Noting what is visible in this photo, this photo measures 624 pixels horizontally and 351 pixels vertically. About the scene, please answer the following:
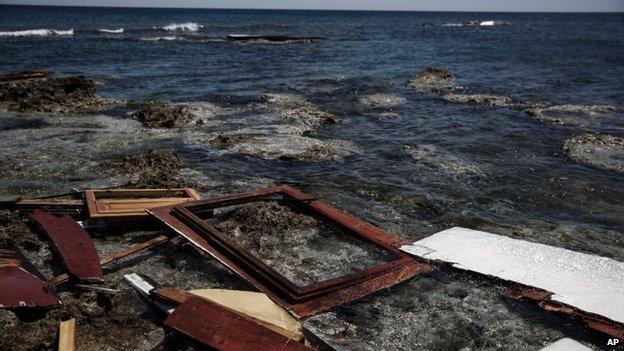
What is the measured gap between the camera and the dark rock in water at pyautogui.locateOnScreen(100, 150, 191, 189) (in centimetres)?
627

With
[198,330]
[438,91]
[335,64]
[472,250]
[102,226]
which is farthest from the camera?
[335,64]

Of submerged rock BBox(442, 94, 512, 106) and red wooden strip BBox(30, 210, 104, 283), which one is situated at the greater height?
submerged rock BBox(442, 94, 512, 106)

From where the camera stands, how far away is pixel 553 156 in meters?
8.26

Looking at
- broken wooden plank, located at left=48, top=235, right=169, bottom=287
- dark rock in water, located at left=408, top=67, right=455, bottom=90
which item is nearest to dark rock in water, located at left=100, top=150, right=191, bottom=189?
broken wooden plank, located at left=48, top=235, right=169, bottom=287

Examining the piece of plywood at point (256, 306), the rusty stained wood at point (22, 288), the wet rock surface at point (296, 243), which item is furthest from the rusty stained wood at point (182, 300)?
the wet rock surface at point (296, 243)

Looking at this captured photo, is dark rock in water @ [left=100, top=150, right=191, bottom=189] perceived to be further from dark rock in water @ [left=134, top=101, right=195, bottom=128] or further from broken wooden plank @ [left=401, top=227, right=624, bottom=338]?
broken wooden plank @ [left=401, top=227, right=624, bottom=338]

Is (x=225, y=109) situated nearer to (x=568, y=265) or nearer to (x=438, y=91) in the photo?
(x=438, y=91)

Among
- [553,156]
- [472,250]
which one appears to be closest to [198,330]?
[472,250]

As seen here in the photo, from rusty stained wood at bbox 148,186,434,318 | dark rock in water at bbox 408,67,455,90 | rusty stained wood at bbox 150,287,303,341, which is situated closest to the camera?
rusty stained wood at bbox 150,287,303,341

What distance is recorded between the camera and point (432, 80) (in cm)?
1689

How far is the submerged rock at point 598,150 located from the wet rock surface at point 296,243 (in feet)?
17.3

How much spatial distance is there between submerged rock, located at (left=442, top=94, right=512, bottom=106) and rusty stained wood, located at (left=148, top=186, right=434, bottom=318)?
30.8ft

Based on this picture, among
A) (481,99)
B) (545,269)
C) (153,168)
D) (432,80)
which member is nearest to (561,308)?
(545,269)

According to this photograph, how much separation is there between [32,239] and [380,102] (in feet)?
33.1
